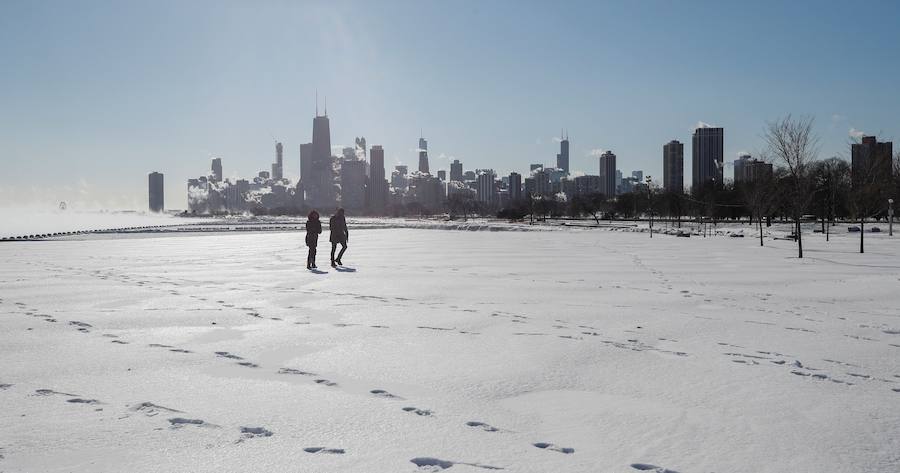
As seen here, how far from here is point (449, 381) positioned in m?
6.23

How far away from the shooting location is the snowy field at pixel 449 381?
434 centimetres

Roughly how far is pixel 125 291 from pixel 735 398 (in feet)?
40.7

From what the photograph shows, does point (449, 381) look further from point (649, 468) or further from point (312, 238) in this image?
point (312, 238)

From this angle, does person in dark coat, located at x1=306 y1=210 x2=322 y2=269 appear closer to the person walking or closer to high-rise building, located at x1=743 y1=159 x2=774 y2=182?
the person walking

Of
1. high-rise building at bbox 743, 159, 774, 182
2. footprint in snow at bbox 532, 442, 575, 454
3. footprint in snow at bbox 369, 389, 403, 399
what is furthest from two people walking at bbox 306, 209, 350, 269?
high-rise building at bbox 743, 159, 774, 182

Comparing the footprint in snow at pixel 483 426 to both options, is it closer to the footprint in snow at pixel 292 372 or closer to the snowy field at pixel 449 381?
the snowy field at pixel 449 381

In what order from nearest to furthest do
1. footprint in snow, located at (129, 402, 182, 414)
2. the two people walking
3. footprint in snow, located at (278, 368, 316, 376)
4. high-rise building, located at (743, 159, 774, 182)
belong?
footprint in snow, located at (129, 402, 182, 414) → footprint in snow, located at (278, 368, 316, 376) → the two people walking → high-rise building, located at (743, 159, 774, 182)

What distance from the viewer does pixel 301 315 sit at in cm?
1030

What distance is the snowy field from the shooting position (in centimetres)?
434

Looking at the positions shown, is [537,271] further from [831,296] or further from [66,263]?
[66,263]

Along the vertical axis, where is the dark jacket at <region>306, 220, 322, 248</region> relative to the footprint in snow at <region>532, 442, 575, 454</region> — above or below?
above

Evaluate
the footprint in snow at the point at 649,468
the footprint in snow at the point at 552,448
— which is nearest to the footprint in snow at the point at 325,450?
the footprint in snow at the point at 552,448

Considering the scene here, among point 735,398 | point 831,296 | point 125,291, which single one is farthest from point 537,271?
point 735,398

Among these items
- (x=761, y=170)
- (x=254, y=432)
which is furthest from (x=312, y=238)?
(x=761, y=170)
